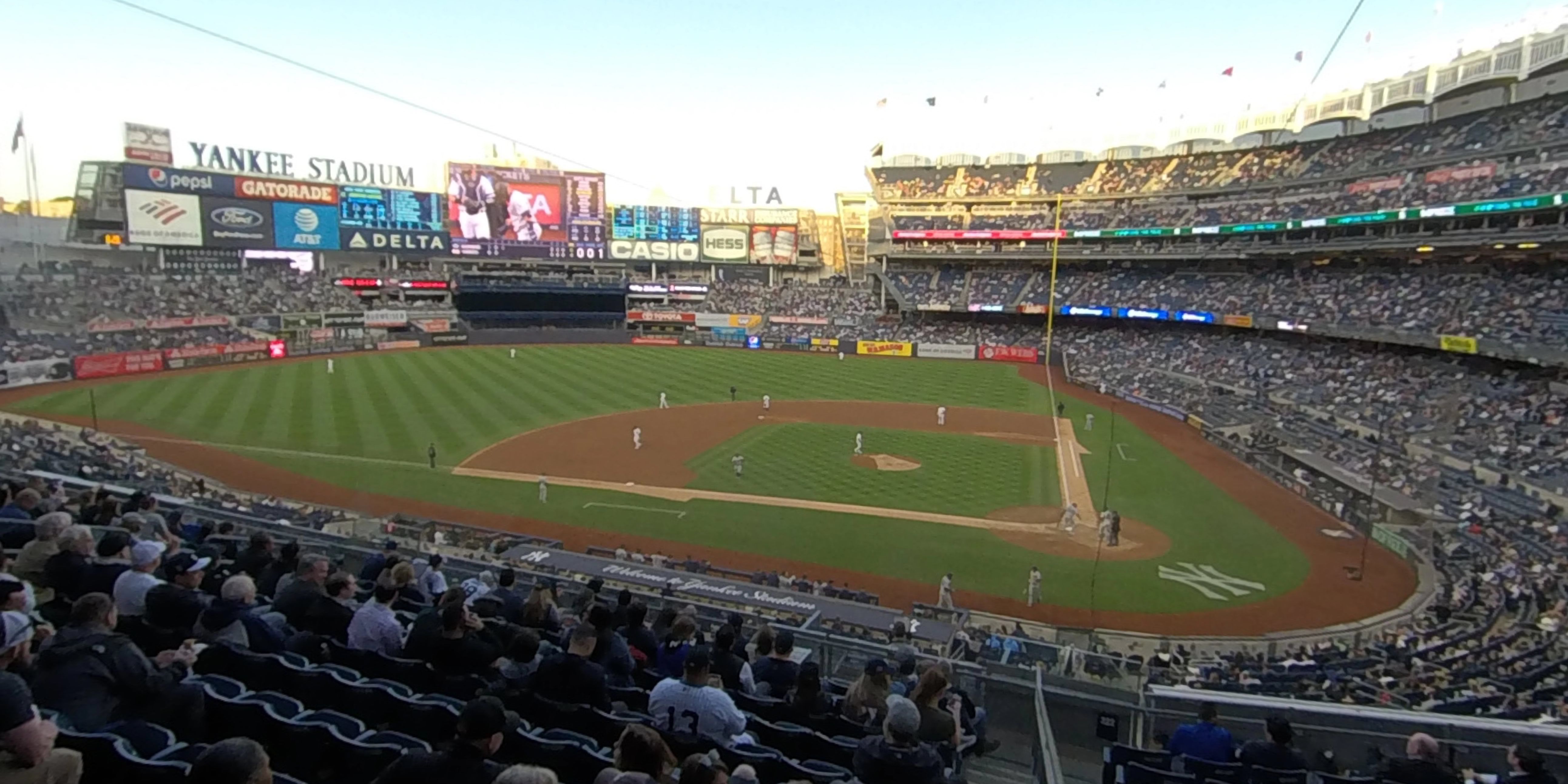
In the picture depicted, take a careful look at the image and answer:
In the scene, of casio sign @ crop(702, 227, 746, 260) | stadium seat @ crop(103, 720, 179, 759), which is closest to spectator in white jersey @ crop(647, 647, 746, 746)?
stadium seat @ crop(103, 720, 179, 759)

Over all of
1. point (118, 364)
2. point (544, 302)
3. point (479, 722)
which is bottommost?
point (118, 364)

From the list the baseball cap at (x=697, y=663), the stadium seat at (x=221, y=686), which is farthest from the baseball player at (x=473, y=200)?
the baseball cap at (x=697, y=663)

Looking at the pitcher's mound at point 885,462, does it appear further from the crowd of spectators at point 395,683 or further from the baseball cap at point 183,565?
the baseball cap at point 183,565

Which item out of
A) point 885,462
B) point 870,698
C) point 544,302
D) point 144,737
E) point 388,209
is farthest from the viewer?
point 544,302

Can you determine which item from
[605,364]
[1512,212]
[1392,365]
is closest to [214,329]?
[605,364]

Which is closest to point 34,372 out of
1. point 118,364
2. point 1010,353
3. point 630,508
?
point 118,364

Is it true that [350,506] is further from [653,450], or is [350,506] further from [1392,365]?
[1392,365]

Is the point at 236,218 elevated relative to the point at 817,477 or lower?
elevated

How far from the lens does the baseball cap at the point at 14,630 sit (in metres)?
4.78

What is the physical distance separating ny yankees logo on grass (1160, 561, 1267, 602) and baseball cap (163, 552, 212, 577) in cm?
1947

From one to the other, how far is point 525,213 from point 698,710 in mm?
72843

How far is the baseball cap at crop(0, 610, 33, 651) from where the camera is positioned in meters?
4.78

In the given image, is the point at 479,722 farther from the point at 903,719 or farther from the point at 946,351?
the point at 946,351

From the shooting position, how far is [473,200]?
70.6m
